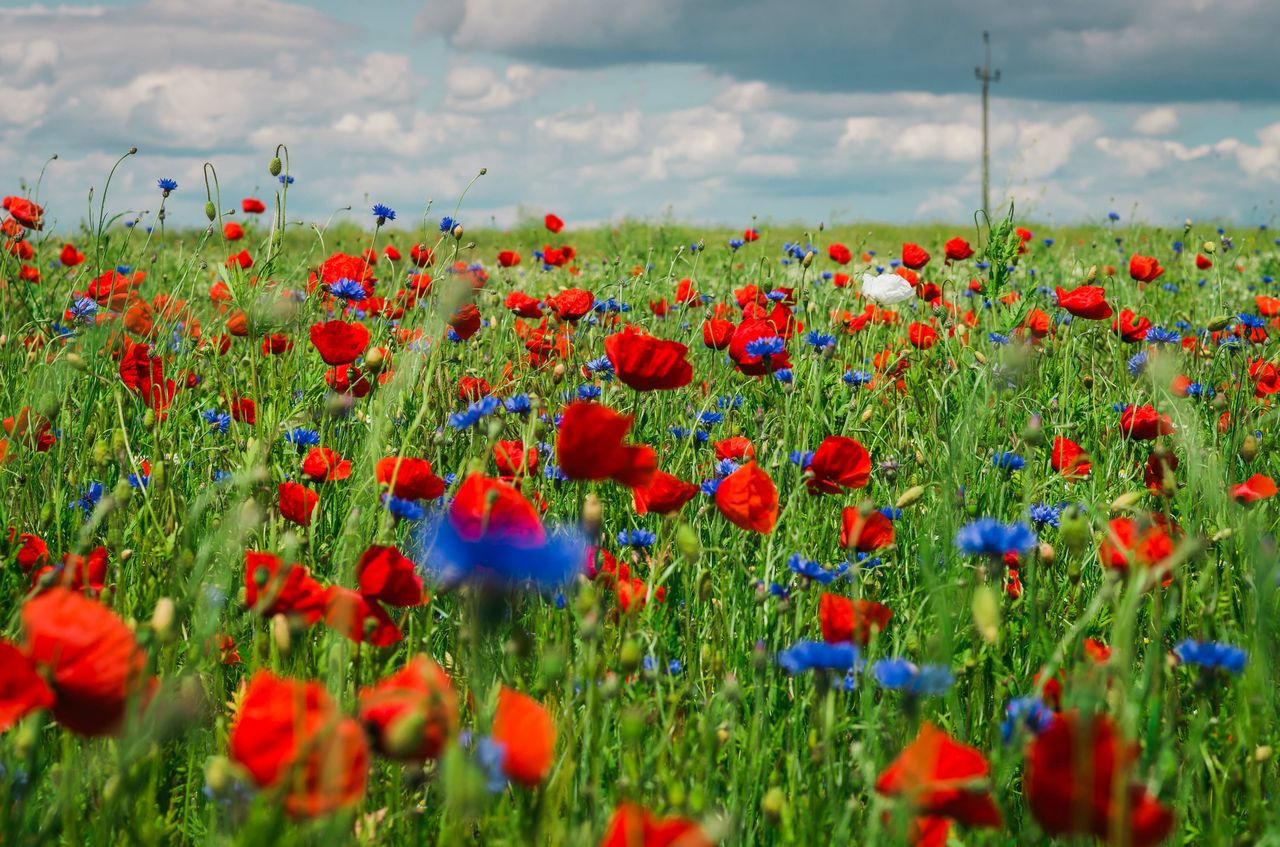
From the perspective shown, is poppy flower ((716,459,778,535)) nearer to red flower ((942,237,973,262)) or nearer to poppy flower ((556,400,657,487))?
poppy flower ((556,400,657,487))

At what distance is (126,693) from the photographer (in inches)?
33.6

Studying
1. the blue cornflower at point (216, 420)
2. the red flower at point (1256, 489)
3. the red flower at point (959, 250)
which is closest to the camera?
the red flower at point (1256, 489)

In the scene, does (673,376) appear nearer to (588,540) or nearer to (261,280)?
(588,540)

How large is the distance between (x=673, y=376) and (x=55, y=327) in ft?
8.44

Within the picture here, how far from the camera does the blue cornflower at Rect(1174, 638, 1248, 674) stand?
114cm

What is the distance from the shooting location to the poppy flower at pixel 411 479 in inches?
58.7

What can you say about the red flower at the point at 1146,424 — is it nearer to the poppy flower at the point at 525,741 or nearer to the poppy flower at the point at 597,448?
the poppy flower at the point at 597,448

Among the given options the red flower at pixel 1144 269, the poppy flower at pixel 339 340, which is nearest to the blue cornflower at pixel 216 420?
the poppy flower at pixel 339 340

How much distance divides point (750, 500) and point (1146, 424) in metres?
1.26

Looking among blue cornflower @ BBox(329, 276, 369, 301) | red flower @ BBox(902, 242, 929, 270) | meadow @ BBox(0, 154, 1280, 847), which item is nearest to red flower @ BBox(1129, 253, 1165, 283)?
meadow @ BBox(0, 154, 1280, 847)

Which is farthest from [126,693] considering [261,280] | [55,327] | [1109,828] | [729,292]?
[729,292]

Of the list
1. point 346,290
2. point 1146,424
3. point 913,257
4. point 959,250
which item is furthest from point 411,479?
point 959,250

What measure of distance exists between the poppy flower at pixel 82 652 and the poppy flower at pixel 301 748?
14 centimetres

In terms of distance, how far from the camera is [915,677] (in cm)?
101
